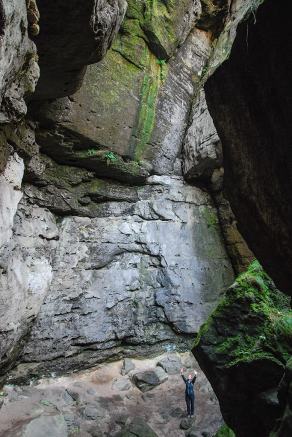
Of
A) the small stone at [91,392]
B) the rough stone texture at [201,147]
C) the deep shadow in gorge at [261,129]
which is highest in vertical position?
the rough stone texture at [201,147]

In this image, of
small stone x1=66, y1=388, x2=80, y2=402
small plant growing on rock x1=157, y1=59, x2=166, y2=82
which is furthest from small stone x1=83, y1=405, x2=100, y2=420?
small plant growing on rock x1=157, y1=59, x2=166, y2=82

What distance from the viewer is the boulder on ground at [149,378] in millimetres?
7945

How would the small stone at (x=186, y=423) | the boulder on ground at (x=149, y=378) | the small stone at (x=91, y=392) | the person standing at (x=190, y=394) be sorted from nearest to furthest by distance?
1. the small stone at (x=186, y=423)
2. the person standing at (x=190, y=394)
3. the small stone at (x=91, y=392)
4. the boulder on ground at (x=149, y=378)

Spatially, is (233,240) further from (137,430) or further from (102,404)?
(137,430)

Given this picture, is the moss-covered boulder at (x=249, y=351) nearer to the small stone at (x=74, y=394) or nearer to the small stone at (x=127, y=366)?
the small stone at (x=74, y=394)

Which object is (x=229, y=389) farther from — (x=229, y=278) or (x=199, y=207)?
(x=199, y=207)

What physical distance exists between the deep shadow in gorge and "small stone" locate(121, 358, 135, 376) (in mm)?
6026

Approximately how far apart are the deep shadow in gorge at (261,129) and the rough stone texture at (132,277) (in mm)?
5708

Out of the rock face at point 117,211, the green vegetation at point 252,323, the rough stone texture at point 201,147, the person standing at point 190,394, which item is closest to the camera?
the green vegetation at point 252,323

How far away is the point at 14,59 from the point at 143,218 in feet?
23.9

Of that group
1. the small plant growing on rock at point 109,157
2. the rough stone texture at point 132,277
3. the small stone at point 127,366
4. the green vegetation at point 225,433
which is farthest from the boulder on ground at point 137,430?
the small plant growing on rock at point 109,157

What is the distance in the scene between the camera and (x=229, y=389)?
4500 mm

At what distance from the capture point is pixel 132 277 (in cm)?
952

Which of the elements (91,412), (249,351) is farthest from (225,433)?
(91,412)
